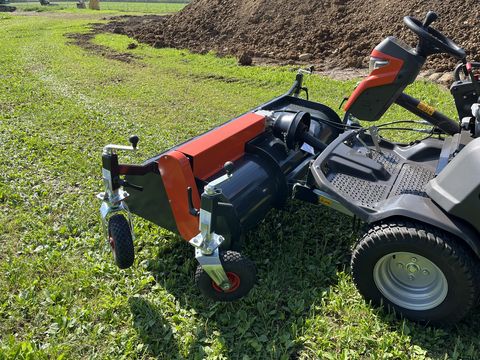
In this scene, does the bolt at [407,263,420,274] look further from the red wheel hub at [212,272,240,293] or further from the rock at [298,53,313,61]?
the rock at [298,53,313,61]

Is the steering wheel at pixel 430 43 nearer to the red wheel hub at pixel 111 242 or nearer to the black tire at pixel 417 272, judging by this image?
the black tire at pixel 417 272

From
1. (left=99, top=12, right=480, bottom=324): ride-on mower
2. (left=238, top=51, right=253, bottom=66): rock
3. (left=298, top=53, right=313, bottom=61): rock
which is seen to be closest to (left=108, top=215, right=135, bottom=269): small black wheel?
(left=99, top=12, right=480, bottom=324): ride-on mower

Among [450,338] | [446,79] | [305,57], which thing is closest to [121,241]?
[450,338]

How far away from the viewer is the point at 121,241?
2.68m

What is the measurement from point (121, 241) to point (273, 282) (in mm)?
1014

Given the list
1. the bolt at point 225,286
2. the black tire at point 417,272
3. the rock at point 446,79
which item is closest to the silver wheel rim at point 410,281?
the black tire at point 417,272

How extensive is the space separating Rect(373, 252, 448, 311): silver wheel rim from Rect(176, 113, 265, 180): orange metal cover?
4.02ft

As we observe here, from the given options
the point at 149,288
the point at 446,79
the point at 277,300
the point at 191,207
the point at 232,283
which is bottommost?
the point at 149,288

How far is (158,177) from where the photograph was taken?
2891 millimetres

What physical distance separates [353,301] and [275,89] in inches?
228

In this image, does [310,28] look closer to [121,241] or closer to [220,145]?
[220,145]

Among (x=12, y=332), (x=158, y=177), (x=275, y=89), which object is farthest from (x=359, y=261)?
(x=275, y=89)

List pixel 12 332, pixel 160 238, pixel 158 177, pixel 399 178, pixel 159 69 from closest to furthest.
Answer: pixel 12 332
pixel 158 177
pixel 399 178
pixel 160 238
pixel 159 69

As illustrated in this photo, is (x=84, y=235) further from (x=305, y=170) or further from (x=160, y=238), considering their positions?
(x=305, y=170)
